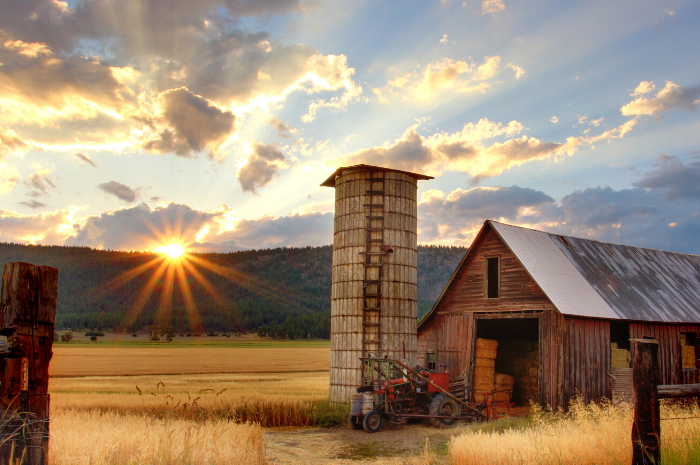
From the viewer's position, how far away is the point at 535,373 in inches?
1013

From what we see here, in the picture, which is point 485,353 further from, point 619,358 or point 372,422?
point 372,422

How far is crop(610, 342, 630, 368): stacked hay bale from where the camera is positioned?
2303 cm

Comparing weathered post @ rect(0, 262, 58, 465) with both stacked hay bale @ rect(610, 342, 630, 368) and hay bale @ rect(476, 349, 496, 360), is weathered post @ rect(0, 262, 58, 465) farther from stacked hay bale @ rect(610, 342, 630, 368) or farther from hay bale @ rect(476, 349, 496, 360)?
stacked hay bale @ rect(610, 342, 630, 368)

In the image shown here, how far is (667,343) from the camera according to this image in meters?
24.4

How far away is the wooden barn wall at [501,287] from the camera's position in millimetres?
22328

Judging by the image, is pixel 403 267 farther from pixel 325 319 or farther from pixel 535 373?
pixel 325 319

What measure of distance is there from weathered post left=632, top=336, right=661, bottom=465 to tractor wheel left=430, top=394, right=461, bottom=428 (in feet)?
39.6

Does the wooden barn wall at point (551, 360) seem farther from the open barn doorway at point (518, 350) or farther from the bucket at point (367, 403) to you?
the bucket at point (367, 403)

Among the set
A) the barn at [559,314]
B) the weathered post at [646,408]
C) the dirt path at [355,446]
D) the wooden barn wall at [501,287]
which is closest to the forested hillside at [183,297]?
the barn at [559,314]

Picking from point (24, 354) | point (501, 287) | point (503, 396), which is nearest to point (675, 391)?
point (24, 354)

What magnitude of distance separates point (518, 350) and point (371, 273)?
8674mm

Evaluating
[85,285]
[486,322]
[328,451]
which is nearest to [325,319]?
[85,285]

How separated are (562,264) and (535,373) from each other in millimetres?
5293

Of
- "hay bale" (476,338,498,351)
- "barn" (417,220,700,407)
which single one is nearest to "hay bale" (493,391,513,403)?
"barn" (417,220,700,407)
